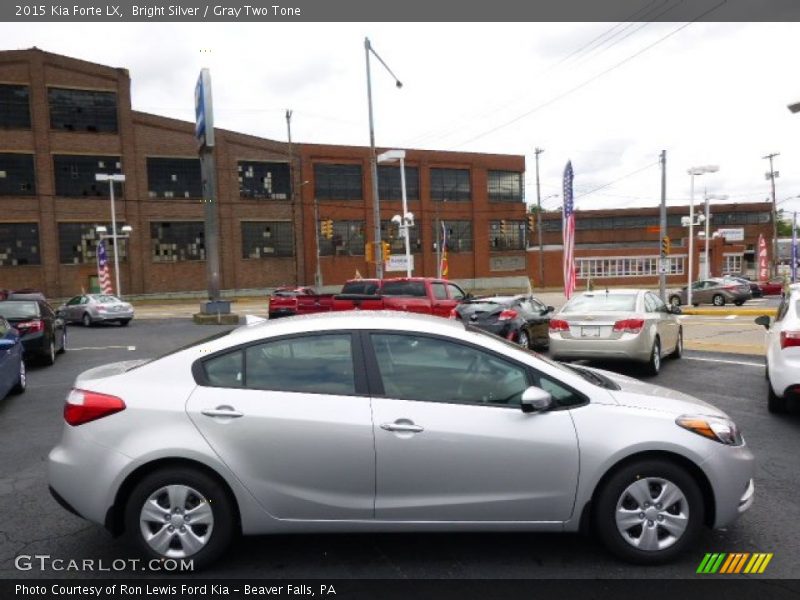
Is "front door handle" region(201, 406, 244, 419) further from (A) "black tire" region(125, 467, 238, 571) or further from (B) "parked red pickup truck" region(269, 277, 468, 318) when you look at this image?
(B) "parked red pickup truck" region(269, 277, 468, 318)

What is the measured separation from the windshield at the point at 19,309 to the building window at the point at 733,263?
70.3 meters

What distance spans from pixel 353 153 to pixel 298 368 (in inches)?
2082

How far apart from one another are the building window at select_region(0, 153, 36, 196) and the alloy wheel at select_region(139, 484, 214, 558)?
47.5m

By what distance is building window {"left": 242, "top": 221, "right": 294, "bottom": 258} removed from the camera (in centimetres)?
5081

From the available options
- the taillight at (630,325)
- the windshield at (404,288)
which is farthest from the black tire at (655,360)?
the windshield at (404,288)

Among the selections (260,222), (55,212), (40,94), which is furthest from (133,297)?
(40,94)

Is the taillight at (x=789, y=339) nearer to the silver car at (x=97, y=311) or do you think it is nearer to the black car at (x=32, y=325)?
the black car at (x=32, y=325)

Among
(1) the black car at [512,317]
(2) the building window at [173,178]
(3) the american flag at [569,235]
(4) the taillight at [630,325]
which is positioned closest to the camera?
(4) the taillight at [630,325]

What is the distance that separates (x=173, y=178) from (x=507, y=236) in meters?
32.3

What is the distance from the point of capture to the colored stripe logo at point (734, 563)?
3.55 m

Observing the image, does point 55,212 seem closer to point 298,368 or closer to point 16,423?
point 16,423

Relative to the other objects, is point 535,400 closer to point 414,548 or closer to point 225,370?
point 414,548

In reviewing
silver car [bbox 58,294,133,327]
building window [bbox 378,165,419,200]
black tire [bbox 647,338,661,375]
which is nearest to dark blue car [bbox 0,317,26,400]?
black tire [bbox 647,338,661,375]

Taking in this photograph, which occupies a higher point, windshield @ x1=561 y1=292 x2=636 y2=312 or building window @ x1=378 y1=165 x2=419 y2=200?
building window @ x1=378 y1=165 x2=419 y2=200
